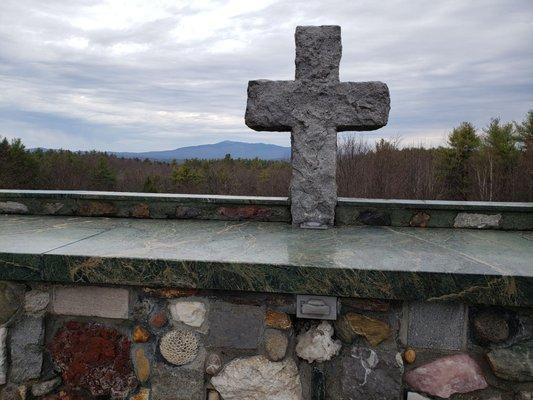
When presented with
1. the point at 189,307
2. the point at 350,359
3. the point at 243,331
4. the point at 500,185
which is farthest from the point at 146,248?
the point at 500,185

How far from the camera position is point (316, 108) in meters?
3.02

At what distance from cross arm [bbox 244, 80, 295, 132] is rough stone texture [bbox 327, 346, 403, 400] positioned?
5.38ft

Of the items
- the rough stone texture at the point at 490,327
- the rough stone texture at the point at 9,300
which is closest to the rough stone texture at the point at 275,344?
the rough stone texture at the point at 490,327

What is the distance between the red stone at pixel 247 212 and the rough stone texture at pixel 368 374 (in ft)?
4.66

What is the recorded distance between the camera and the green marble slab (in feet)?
6.23

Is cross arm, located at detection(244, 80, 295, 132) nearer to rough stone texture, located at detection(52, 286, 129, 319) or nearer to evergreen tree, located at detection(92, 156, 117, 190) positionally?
rough stone texture, located at detection(52, 286, 129, 319)

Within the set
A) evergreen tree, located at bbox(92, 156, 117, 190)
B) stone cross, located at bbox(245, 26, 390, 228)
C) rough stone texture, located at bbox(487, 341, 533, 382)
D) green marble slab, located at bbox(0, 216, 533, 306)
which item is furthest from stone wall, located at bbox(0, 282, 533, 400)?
evergreen tree, located at bbox(92, 156, 117, 190)

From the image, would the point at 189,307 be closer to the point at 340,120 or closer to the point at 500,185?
the point at 340,120

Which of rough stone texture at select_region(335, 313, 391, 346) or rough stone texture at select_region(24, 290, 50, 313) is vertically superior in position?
rough stone texture at select_region(24, 290, 50, 313)

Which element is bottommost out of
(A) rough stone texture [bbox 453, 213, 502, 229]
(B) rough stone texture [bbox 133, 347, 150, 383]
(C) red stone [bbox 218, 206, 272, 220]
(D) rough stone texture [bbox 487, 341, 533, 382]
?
(B) rough stone texture [bbox 133, 347, 150, 383]

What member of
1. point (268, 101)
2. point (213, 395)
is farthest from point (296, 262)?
point (268, 101)

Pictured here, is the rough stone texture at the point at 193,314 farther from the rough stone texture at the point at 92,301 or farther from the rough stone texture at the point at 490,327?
the rough stone texture at the point at 490,327

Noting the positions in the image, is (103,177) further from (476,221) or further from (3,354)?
(476,221)

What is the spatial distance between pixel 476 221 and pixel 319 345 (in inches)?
65.7
